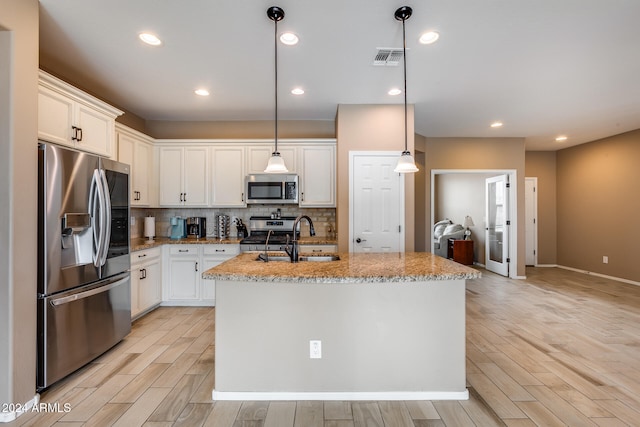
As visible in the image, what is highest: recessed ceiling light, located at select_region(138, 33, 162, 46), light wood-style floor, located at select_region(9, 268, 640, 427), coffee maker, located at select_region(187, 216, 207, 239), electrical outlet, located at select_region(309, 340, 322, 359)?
recessed ceiling light, located at select_region(138, 33, 162, 46)

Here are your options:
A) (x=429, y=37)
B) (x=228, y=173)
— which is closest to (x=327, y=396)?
(x=429, y=37)

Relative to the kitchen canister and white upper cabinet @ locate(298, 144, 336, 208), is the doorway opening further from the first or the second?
the kitchen canister

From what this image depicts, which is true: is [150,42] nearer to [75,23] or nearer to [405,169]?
[75,23]

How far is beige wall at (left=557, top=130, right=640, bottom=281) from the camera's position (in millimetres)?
5191

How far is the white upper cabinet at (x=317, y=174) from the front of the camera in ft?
14.0

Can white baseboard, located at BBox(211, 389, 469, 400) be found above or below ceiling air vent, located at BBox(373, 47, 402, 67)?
below

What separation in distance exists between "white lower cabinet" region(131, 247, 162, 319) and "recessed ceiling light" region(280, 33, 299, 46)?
2718 millimetres

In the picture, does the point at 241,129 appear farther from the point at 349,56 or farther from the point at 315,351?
the point at 315,351

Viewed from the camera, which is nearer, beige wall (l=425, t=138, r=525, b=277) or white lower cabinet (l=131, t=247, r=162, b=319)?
white lower cabinet (l=131, t=247, r=162, b=319)

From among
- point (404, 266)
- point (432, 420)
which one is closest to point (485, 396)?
point (432, 420)

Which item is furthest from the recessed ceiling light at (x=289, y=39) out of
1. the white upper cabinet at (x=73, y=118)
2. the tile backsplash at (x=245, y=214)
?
the tile backsplash at (x=245, y=214)

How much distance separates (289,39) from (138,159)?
8.84 ft

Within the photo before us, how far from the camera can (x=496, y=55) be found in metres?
2.69

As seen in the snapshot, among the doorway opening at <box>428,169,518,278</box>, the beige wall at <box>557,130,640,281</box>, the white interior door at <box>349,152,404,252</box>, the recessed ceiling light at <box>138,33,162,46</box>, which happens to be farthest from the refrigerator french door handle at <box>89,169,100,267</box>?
the beige wall at <box>557,130,640,281</box>
